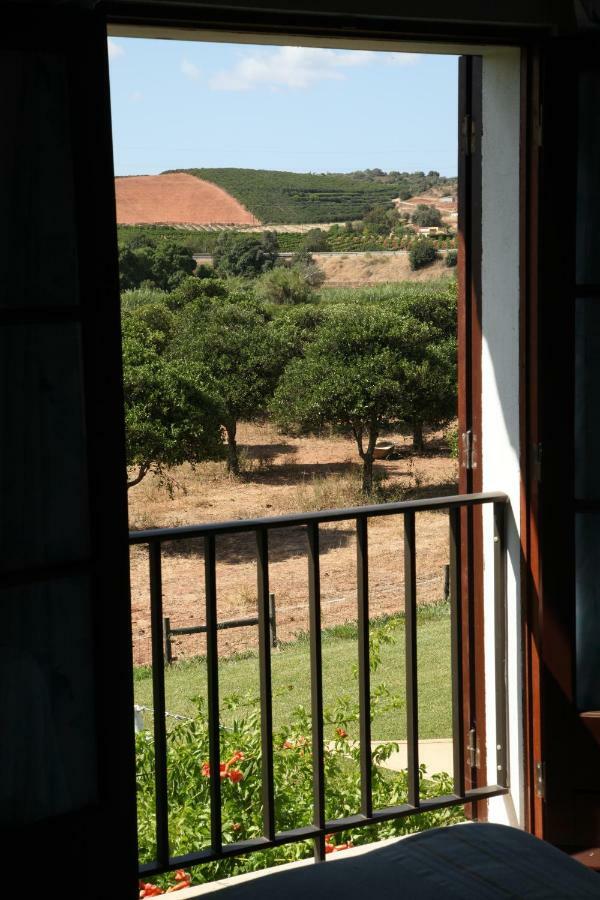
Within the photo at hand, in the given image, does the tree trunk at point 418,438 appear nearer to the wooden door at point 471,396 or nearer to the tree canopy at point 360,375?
the tree canopy at point 360,375

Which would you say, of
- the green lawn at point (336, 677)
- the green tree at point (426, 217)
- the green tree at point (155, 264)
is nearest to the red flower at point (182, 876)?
the green lawn at point (336, 677)

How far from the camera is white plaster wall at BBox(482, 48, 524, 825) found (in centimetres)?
271

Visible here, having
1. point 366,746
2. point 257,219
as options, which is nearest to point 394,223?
point 257,219

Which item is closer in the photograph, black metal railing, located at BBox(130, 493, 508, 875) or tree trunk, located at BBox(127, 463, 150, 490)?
black metal railing, located at BBox(130, 493, 508, 875)

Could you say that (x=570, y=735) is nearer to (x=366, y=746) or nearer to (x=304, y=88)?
(x=366, y=746)

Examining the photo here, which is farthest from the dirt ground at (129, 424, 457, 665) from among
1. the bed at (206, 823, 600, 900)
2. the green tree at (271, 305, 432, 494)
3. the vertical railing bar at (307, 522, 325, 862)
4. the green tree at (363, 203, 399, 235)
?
the bed at (206, 823, 600, 900)

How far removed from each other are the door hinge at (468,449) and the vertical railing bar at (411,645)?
0.28 m

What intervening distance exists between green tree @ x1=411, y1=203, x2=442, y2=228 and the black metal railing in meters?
8.96

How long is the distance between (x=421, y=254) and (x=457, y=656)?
9.42 metres

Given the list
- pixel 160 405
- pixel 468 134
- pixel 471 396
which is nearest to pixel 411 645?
pixel 471 396

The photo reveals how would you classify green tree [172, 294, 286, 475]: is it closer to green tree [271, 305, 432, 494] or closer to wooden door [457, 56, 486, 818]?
green tree [271, 305, 432, 494]

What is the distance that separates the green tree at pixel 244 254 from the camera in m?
12.0

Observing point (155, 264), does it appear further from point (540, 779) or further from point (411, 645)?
point (540, 779)

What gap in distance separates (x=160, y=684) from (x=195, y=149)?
420 inches
